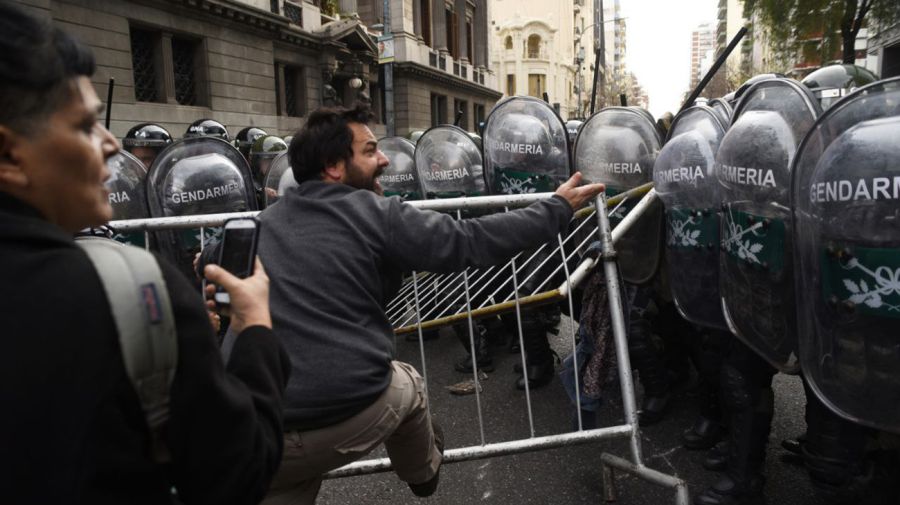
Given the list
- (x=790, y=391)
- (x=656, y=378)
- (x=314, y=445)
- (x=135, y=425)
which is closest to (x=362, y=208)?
(x=314, y=445)

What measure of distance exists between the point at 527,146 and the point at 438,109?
32.1 meters

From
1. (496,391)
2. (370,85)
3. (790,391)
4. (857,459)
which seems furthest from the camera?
(370,85)

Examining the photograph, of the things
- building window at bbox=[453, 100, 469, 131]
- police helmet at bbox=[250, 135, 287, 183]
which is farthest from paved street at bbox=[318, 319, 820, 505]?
building window at bbox=[453, 100, 469, 131]

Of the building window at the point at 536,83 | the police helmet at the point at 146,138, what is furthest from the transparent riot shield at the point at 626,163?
the building window at the point at 536,83

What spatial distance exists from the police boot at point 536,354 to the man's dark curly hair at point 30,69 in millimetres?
3724

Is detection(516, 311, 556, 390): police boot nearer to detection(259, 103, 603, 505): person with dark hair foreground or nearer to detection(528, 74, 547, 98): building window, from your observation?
detection(259, 103, 603, 505): person with dark hair foreground

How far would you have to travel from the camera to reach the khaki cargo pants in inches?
74.0

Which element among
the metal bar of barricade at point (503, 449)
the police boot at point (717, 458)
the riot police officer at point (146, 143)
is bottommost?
the police boot at point (717, 458)

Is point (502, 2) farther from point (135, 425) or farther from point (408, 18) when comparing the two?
point (135, 425)

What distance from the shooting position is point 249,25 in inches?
730

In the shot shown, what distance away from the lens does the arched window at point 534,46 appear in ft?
218

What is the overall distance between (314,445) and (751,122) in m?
1.86

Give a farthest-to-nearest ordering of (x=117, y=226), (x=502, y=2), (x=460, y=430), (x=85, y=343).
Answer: (x=502, y=2)
(x=460, y=430)
(x=117, y=226)
(x=85, y=343)

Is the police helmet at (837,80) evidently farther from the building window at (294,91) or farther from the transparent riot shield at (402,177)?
the building window at (294,91)
